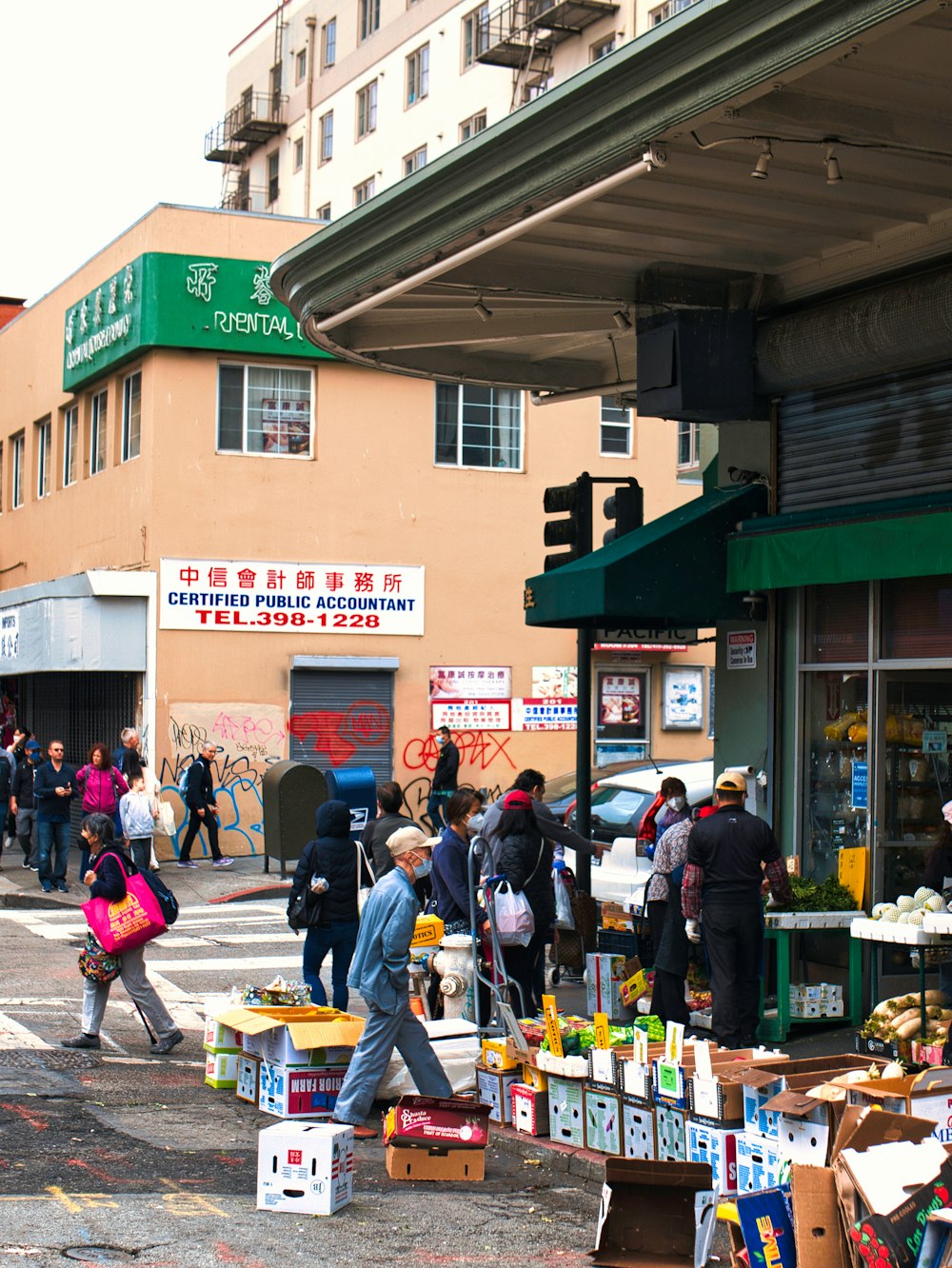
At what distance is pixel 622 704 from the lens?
27.0 meters

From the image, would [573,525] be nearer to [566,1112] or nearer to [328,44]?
[566,1112]

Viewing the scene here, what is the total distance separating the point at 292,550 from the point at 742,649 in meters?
13.5

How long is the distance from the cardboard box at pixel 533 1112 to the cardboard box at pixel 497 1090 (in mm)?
152

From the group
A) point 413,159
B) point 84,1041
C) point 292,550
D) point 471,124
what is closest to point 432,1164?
point 84,1041

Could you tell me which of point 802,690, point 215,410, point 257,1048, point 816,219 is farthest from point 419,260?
point 215,410

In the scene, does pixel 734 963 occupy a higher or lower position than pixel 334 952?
higher

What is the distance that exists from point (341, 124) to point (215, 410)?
2874cm

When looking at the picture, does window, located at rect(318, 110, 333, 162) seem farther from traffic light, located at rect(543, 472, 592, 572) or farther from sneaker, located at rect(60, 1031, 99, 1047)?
sneaker, located at rect(60, 1031, 99, 1047)

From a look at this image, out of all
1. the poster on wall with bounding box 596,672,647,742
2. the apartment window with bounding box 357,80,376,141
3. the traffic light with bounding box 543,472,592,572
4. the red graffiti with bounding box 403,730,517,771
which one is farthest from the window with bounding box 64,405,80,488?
the apartment window with bounding box 357,80,376,141

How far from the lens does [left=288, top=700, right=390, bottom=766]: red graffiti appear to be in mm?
24766

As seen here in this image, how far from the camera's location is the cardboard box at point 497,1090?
364 inches

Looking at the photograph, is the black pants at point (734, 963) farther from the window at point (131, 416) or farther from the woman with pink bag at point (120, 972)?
the window at point (131, 416)

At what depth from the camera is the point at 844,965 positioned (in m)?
11.1

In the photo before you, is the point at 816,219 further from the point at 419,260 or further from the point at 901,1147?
the point at 901,1147
